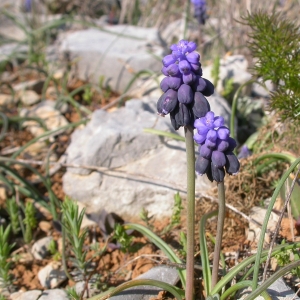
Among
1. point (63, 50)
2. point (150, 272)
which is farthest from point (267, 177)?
point (63, 50)

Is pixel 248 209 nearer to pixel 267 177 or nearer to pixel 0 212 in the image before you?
pixel 267 177

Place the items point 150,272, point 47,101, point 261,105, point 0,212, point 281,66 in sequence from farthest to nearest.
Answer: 1. point 47,101
2. point 261,105
3. point 0,212
4. point 281,66
5. point 150,272

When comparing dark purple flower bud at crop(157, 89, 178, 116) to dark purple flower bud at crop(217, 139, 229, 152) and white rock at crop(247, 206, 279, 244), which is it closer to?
dark purple flower bud at crop(217, 139, 229, 152)

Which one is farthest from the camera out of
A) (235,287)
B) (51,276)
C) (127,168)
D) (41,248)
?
(127,168)

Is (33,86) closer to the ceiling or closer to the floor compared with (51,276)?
closer to the ceiling

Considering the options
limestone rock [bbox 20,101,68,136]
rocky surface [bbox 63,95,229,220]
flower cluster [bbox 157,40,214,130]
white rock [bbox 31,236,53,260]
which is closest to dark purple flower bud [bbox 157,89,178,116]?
flower cluster [bbox 157,40,214,130]

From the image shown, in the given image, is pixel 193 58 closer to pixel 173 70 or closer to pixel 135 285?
pixel 173 70

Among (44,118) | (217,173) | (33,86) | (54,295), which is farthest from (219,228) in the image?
(33,86)
